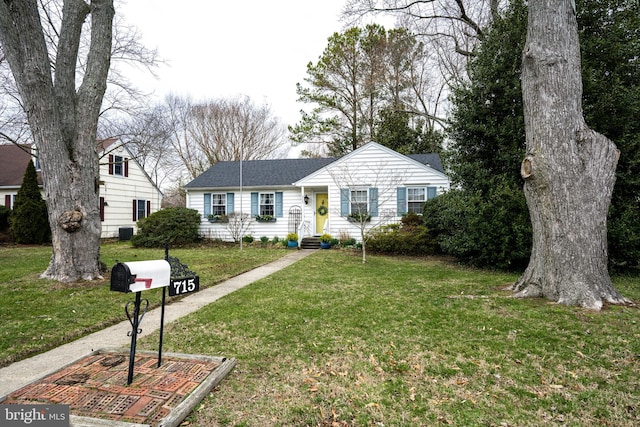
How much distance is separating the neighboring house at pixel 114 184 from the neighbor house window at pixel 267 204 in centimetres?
814

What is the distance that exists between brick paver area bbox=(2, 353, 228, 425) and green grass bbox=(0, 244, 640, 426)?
27cm

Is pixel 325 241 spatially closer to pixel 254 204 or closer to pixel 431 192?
pixel 254 204

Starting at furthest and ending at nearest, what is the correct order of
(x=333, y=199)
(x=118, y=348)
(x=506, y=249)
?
1. (x=333, y=199)
2. (x=506, y=249)
3. (x=118, y=348)

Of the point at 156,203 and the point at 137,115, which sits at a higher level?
the point at 137,115

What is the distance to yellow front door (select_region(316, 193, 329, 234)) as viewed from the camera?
52.0ft

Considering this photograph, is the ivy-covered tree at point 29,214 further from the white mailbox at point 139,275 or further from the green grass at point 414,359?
the white mailbox at point 139,275

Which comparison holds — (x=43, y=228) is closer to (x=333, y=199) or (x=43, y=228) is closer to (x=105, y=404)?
(x=333, y=199)

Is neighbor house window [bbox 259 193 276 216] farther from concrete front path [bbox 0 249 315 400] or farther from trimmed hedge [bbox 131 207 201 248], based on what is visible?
concrete front path [bbox 0 249 315 400]

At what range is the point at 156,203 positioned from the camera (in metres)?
22.2

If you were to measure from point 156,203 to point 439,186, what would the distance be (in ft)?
59.5

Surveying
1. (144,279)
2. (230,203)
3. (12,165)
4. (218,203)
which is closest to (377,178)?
(230,203)

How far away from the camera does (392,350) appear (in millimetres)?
3615

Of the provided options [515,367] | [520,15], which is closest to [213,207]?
[520,15]

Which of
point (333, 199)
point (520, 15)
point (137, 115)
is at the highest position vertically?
point (520, 15)
